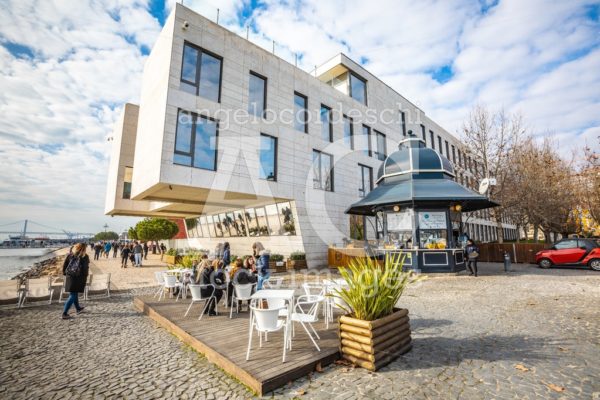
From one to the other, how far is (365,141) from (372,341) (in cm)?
2137

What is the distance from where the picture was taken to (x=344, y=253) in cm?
1691

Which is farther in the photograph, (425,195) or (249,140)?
(249,140)

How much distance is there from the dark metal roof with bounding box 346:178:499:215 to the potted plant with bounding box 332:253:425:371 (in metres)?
10.4

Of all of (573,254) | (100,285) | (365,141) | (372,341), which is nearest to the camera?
(372,341)

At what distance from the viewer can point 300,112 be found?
19109 millimetres

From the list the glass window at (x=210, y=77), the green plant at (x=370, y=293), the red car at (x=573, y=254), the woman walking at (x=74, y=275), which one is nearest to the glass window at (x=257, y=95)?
the glass window at (x=210, y=77)

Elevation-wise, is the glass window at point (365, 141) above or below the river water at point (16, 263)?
above

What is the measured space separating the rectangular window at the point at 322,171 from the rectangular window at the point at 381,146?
6.26m

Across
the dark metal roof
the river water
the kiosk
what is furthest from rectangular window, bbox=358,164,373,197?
the river water

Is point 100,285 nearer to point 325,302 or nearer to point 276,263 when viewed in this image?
point 276,263

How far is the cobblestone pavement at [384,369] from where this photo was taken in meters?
3.47

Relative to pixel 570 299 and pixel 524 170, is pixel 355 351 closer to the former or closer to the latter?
pixel 570 299

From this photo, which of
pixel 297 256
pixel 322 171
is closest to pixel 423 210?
pixel 297 256

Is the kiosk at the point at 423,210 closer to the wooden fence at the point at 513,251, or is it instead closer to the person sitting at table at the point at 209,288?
the wooden fence at the point at 513,251
